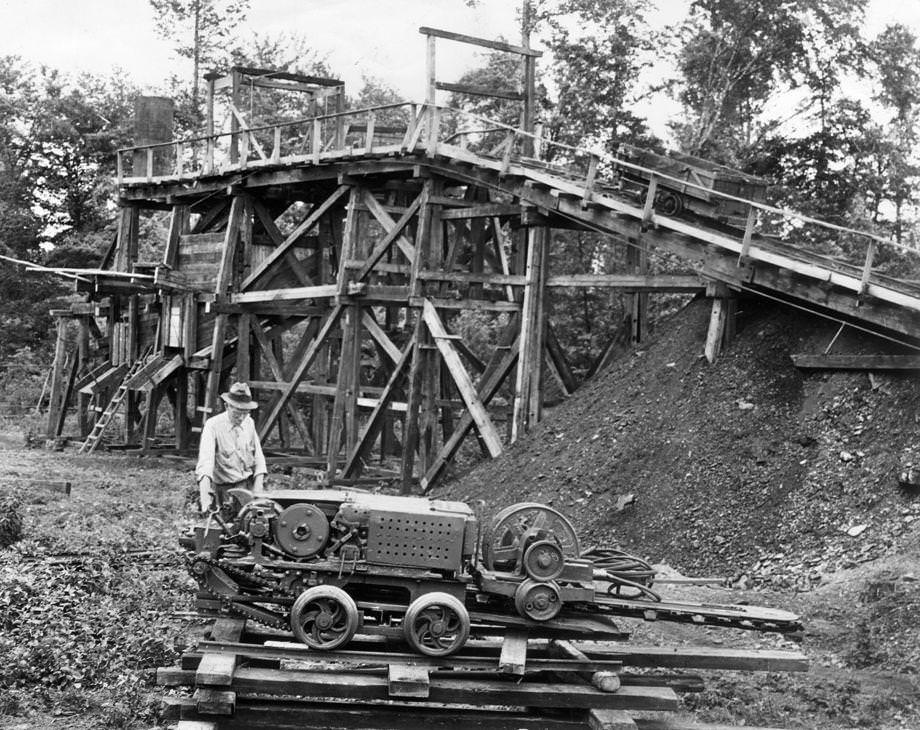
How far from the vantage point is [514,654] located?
766 cm

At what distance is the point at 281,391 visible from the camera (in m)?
23.3

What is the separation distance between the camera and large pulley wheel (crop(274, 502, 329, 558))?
7.94m

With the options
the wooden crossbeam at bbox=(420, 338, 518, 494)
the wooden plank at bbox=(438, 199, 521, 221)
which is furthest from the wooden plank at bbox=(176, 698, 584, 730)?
the wooden plank at bbox=(438, 199, 521, 221)

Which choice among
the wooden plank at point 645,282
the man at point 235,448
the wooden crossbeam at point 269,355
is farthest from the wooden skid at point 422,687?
the wooden crossbeam at point 269,355

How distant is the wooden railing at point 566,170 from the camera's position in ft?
48.4

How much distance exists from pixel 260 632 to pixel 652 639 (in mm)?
3858

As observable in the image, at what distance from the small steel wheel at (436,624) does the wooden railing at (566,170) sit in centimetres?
735

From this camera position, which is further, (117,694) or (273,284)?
(273,284)

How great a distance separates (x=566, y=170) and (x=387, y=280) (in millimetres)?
6625

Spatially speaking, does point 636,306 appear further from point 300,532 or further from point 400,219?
point 300,532

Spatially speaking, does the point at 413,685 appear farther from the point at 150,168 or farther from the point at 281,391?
the point at 150,168

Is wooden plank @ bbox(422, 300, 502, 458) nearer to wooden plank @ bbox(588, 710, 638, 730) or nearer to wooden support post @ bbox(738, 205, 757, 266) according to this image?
wooden support post @ bbox(738, 205, 757, 266)

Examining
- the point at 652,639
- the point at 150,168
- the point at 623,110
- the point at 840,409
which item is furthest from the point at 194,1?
the point at 652,639

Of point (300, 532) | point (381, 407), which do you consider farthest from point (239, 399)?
point (381, 407)
